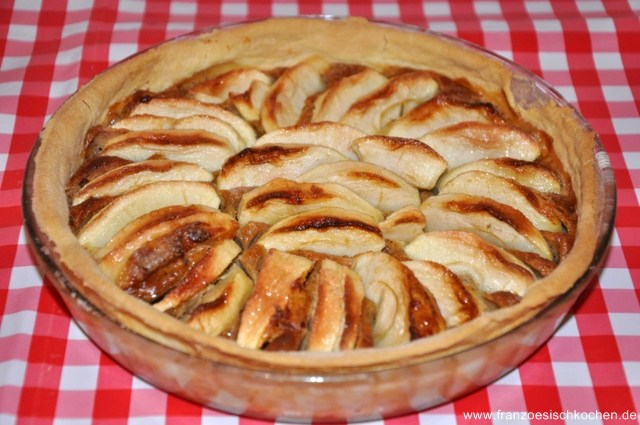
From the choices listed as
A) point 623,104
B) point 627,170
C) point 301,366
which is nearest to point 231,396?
point 301,366

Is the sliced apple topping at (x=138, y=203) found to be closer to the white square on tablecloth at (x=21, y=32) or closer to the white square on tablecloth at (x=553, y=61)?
the white square on tablecloth at (x=21, y=32)

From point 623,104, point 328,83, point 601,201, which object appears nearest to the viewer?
point 601,201

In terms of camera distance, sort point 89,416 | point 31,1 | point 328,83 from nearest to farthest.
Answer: point 89,416
point 328,83
point 31,1

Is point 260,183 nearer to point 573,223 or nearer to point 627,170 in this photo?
point 573,223

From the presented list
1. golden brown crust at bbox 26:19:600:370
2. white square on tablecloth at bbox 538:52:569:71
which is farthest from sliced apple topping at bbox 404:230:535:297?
white square on tablecloth at bbox 538:52:569:71

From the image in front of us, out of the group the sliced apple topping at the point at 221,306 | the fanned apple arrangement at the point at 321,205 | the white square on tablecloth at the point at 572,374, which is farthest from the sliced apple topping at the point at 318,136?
the white square on tablecloth at the point at 572,374

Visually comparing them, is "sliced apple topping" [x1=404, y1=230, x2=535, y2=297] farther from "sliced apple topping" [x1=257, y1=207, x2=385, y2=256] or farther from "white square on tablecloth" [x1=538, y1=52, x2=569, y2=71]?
"white square on tablecloth" [x1=538, y1=52, x2=569, y2=71]

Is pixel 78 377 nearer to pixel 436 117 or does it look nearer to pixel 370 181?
pixel 370 181

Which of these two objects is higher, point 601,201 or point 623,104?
point 601,201
